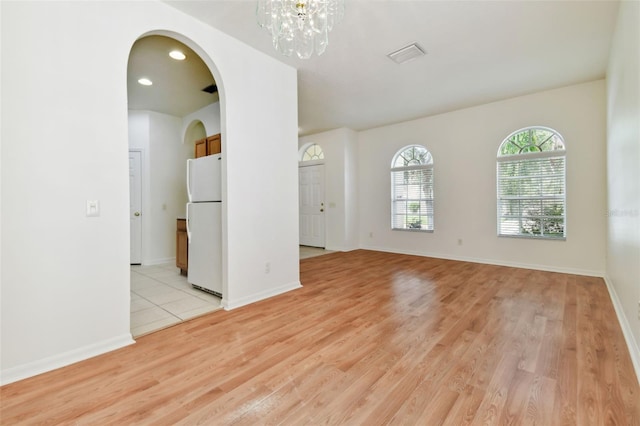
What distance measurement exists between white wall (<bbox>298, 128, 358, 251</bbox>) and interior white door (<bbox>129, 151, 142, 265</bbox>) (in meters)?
3.81

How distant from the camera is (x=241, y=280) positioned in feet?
9.89

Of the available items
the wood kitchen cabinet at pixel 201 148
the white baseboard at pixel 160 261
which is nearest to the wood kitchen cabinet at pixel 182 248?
the wood kitchen cabinet at pixel 201 148

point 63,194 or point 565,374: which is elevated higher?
point 63,194

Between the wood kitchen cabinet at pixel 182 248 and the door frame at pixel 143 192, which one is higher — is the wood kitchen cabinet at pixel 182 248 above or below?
below

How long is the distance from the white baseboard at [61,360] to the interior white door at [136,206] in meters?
3.46

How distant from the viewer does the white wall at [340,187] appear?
6477 millimetres

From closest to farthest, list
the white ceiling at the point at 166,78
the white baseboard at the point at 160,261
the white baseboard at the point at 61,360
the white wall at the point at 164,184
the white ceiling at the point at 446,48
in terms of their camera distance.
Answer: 1. the white baseboard at the point at 61,360
2. the white ceiling at the point at 446,48
3. the white ceiling at the point at 166,78
4. the white baseboard at the point at 160,261
5. the white wall at the point at 164,184

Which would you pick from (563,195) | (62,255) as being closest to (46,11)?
(62,255)

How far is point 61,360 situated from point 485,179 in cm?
581

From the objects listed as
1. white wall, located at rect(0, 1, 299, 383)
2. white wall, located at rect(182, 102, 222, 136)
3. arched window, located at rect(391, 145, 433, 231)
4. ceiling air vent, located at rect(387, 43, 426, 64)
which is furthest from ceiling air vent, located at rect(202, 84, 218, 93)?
arched window, located at rect(391, 145, 433, 231)

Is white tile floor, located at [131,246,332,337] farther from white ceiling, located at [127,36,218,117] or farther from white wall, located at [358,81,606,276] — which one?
white wall, located at [358,81,606,276]

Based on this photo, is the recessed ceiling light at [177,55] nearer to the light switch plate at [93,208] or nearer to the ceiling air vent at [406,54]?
the light switch plate at [93,208]

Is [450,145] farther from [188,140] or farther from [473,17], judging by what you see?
[188,140]

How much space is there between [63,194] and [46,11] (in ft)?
3.97
